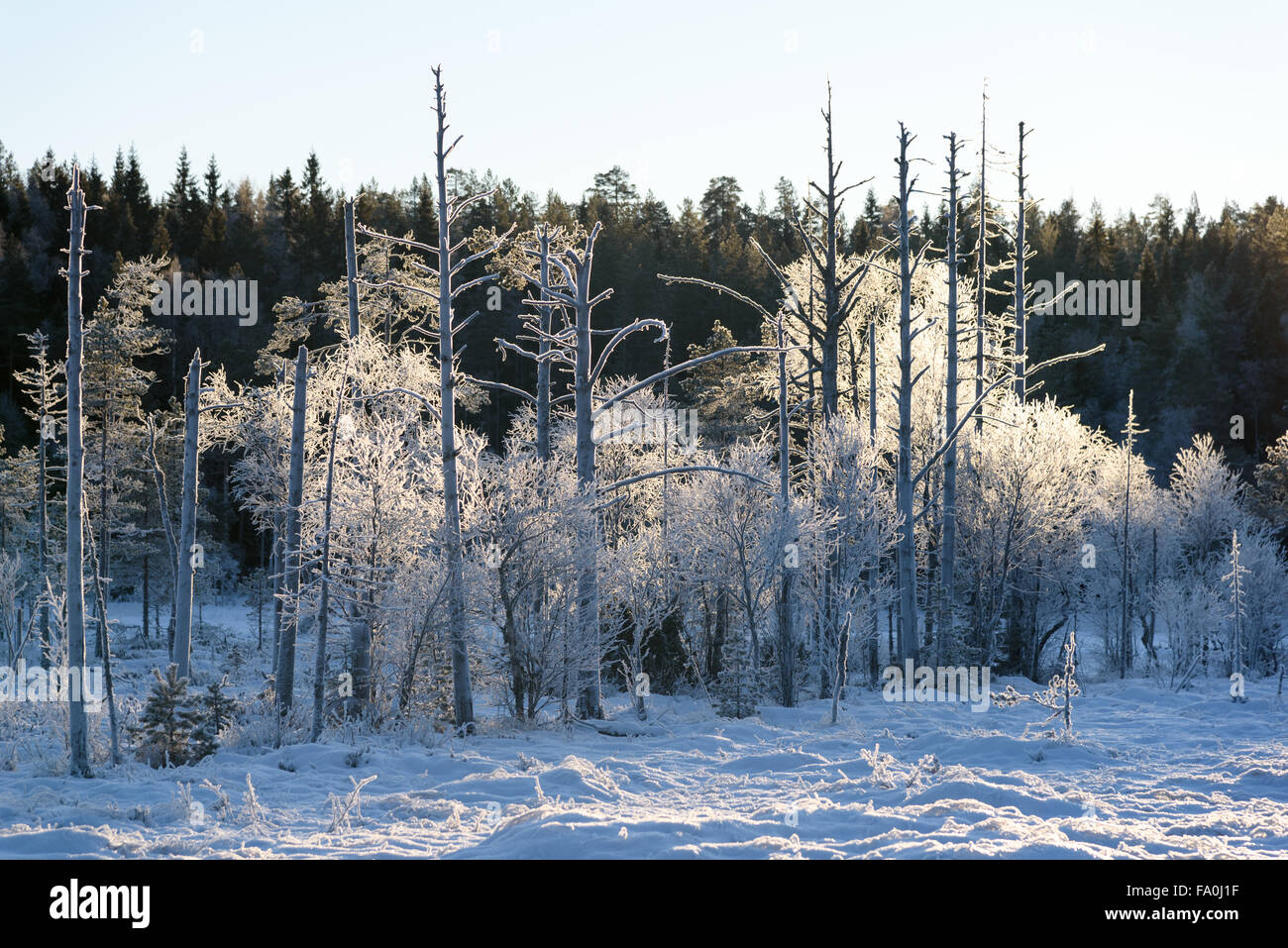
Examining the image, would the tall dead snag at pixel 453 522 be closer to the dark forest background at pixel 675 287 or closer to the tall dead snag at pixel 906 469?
the tall dead snag at pixel 906 469

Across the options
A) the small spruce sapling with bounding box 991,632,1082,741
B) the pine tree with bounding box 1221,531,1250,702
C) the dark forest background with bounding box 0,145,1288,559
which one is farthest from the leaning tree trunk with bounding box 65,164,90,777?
the dark forest background with bounding box 0,145,1288,559

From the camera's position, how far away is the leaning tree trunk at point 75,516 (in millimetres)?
10555

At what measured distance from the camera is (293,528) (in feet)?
51.9

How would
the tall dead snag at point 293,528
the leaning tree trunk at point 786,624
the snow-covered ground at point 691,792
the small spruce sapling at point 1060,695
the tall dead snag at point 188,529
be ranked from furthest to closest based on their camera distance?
the leaning tree trunk at point 786,624
the tall dead snag at point 188,529
the tall dead snag at point 293,528
the small spruce sapling at point 1060,695
the snow-covered ground at point 691,792

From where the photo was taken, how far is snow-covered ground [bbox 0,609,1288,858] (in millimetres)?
7414

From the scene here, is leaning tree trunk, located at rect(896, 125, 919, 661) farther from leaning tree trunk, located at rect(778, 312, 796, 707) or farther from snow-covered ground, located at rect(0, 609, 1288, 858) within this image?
snow-covered ground, located at rect(0, 609, 1288, 858)

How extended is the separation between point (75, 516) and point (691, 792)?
24.1ft

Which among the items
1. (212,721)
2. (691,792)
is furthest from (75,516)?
(691,792)

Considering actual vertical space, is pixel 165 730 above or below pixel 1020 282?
below

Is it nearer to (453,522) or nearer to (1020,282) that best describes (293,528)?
(453,522)

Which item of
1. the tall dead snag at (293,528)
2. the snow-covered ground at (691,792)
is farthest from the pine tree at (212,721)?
the tall dead snag at (293,528)

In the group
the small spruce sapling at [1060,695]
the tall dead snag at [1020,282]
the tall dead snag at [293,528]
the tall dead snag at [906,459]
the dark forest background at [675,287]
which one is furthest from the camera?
the dark forest background at [675,287]

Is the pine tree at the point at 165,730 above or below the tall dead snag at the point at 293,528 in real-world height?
below
